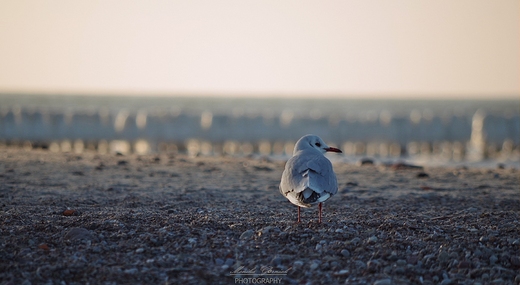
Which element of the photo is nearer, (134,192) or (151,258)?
(151,258)

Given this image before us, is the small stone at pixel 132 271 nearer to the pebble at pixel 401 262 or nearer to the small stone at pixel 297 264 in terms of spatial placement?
the small stone at pixel 297 264

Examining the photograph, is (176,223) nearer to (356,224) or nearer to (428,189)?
(356,224)

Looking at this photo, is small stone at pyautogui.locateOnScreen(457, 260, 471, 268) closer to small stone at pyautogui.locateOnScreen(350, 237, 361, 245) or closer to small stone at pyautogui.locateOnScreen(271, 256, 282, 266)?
small stone at pyautogui.locateOnScreen(350, 237, 361, 245)

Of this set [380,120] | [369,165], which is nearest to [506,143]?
[380,120]

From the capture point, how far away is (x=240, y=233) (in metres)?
5.65

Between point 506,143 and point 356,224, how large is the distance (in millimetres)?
21068

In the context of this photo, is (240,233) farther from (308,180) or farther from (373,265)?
(373,265)

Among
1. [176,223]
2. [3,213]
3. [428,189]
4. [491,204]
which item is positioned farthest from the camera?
[428,189]

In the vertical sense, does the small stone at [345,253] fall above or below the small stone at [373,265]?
above

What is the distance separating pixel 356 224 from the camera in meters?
6.10

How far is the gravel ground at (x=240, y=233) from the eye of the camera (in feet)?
15.3

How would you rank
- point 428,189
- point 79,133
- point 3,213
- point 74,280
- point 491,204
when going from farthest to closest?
point 79,133 → point 428,189 → point 491,204 → point 3,213 → point 74,280

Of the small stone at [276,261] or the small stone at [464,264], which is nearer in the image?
the small stone at [276,261]

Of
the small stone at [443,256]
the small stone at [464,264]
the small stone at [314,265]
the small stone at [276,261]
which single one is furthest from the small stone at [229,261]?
the small stone at [464,264]
